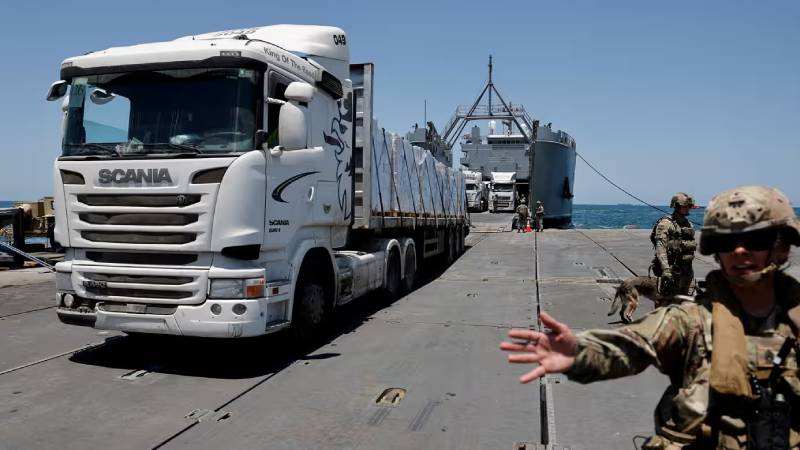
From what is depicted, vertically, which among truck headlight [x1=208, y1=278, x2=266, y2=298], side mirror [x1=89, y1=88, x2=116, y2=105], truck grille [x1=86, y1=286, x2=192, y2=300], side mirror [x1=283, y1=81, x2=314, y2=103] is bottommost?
truck grille [x1=86, y1=286, x2=192, y2=300]

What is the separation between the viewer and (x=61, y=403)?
4.85m

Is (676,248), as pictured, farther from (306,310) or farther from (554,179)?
(554,179)

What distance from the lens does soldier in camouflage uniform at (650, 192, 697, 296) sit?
7.41 meters

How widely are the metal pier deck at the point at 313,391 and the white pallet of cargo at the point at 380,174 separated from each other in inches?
67.6

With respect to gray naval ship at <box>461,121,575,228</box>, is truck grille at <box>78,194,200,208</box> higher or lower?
lower

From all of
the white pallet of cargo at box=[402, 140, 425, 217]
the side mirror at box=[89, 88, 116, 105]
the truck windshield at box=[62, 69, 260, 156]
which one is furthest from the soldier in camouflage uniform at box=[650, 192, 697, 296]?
the side mirror at box=[89, 88, 116, 105]

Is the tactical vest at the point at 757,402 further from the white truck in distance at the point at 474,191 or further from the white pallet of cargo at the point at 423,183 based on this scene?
the white truck in distance at the point at 474,191

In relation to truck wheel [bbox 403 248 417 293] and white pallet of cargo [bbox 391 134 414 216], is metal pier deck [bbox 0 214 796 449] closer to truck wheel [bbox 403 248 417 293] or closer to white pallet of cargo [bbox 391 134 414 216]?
truck wheel [bbox 403 248 417 293]

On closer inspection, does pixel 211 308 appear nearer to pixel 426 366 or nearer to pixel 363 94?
pixel 426 366

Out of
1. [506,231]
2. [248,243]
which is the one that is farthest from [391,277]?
[506,231]

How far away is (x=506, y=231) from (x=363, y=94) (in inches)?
835

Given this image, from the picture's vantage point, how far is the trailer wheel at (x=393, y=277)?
10.0 metres

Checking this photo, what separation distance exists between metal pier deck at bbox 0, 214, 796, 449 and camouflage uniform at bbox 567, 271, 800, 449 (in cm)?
218

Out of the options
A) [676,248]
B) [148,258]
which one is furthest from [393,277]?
[148,258]
